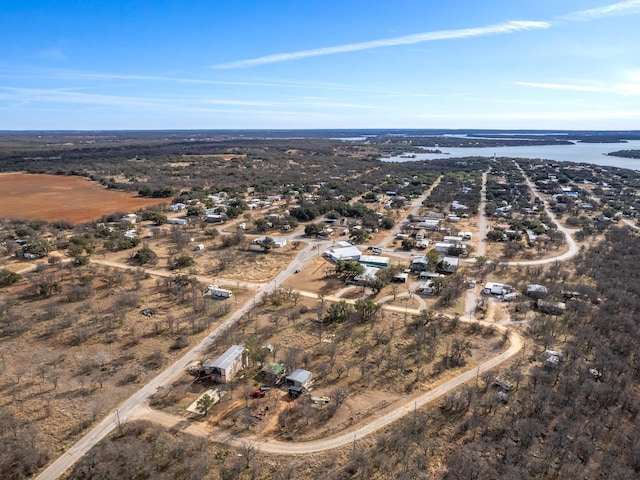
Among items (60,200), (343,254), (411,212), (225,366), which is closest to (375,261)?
(343,254)

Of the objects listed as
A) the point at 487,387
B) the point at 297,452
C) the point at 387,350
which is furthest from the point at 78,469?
the point at 487,387

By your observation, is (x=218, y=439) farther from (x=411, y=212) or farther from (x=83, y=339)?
(x=411, y=212)

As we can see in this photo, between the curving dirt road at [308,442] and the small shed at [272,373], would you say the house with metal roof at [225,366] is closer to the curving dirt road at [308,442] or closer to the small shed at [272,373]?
the small shed at [272,373]

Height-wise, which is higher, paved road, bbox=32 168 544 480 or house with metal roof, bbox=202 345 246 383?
house with metal roof, bbox=202 345 246 383

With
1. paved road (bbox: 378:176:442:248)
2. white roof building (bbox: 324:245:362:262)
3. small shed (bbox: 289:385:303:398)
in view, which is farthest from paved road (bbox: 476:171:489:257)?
small shed (bbox: 289:385:303:398)

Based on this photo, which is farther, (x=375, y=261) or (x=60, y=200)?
(x=60, y=200)

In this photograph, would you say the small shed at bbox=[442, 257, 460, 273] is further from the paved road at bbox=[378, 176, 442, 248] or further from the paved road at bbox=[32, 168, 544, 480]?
the paved road at bbox=[32, 168, 544, 480]
